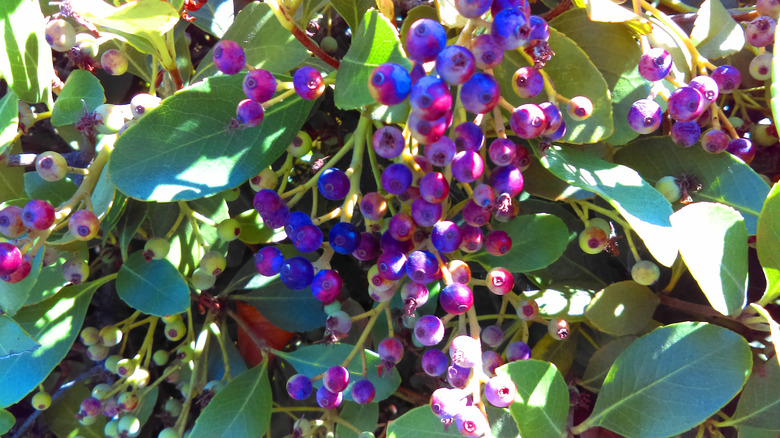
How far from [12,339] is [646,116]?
1005mm

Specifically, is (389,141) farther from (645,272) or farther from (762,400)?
(762,400)

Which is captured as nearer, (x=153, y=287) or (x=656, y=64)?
(x=656, y=64)

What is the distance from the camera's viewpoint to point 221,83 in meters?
0.84

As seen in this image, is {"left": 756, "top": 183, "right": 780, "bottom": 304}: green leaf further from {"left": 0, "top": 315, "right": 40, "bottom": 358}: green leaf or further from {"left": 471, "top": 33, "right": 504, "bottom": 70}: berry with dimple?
{"left": 0, "top": 315, "right": 40, "bottom": 358}: green leaf

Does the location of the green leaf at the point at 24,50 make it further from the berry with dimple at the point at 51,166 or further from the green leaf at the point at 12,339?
the green leaf at the point at 12,339

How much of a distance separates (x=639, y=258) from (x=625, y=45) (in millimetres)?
315

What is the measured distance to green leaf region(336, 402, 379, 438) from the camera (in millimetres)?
1021

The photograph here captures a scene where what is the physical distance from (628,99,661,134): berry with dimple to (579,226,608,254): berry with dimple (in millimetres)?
171

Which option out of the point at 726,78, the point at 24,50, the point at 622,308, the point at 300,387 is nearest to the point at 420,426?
the point at 300,387

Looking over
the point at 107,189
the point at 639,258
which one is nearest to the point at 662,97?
the point at 639,258

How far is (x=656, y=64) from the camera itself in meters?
0.74

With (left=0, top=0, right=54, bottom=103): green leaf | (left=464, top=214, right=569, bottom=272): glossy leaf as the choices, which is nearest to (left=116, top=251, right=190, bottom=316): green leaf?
(left=0, top=0, right=54, bottom=103): green leaf

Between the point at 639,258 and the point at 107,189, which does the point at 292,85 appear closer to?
the point at 107,189

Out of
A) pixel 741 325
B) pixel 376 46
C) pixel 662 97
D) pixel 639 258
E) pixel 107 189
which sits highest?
pixel 376 46
